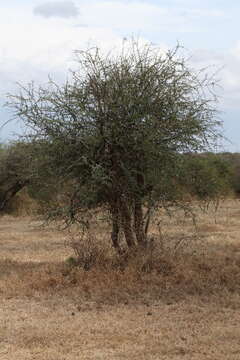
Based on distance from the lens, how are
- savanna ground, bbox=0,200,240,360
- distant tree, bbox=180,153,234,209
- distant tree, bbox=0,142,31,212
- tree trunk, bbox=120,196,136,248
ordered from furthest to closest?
distant tree, bbox=0,142,31,212 → distant tree, bbox=180,153,234,209 → tree trunk, bbox=120,196,136,248 → savanna ground, bbox=0,200,240,360

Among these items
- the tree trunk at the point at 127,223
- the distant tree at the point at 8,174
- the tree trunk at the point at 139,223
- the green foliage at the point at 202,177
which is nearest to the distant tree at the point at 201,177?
the green foliage at the point at 202,177

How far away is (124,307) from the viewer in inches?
350

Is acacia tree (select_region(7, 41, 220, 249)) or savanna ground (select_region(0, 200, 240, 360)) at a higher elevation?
acacia tree (select_region(7, 41, 220, 249))

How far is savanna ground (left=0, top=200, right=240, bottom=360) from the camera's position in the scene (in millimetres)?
6762

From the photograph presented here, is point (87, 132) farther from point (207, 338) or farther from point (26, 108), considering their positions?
point (207, 338)

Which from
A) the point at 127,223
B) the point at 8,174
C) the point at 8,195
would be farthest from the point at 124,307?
the point at 8,195

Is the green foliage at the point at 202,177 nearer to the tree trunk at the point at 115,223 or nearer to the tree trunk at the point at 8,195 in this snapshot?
the tree trunk at the point at 115,223

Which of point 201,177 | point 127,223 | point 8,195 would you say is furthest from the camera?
point 8,195

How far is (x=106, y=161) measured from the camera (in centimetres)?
1124

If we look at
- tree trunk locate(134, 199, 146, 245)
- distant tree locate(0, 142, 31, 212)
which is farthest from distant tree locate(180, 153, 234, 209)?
distant tree locate(0, 142, 31, 212)

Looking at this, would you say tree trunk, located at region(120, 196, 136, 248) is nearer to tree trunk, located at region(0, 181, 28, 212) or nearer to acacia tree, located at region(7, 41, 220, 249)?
acacia tree, located at region(7, 41, 220, 249)

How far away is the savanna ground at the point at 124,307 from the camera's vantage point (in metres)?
6.76

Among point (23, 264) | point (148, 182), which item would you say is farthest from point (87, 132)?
point (23, 264)

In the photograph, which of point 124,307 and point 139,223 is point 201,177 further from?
point 124,307
